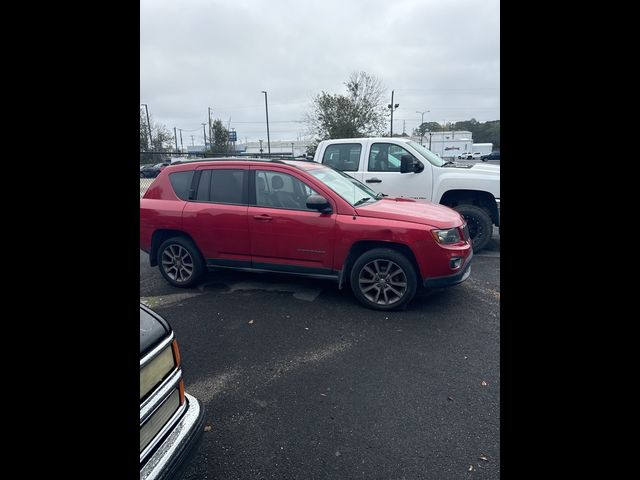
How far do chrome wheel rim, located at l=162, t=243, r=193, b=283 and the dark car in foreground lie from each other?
3301 mm

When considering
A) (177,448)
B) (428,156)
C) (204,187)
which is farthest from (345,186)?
(177,448)

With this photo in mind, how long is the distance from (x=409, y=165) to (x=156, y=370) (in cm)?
594

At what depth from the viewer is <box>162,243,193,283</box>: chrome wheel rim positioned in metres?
5.27

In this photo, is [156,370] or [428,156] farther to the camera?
[428,156]

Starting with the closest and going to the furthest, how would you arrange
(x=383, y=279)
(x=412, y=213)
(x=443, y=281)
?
1. (x=443, y=281)
2. (x=383, y=279)
3. (x=412, y=213)

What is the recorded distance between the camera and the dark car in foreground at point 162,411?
5.47 ft

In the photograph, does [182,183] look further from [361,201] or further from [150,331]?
[150,331]

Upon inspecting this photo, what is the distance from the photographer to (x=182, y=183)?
5.30 metres

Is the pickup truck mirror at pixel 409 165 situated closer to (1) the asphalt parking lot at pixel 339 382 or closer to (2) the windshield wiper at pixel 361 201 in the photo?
(2) the windshield wiper at pixel 361 201

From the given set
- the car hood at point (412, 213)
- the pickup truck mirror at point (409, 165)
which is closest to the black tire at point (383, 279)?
the car hood at point (412, 213)

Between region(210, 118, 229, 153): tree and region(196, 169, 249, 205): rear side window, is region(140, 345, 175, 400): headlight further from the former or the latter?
region(210, 118, 229, 153): tree

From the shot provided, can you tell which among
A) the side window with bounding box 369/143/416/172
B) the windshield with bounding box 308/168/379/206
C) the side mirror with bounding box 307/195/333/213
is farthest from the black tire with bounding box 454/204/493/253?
the side mirror with bounding box 307/195/333/213
